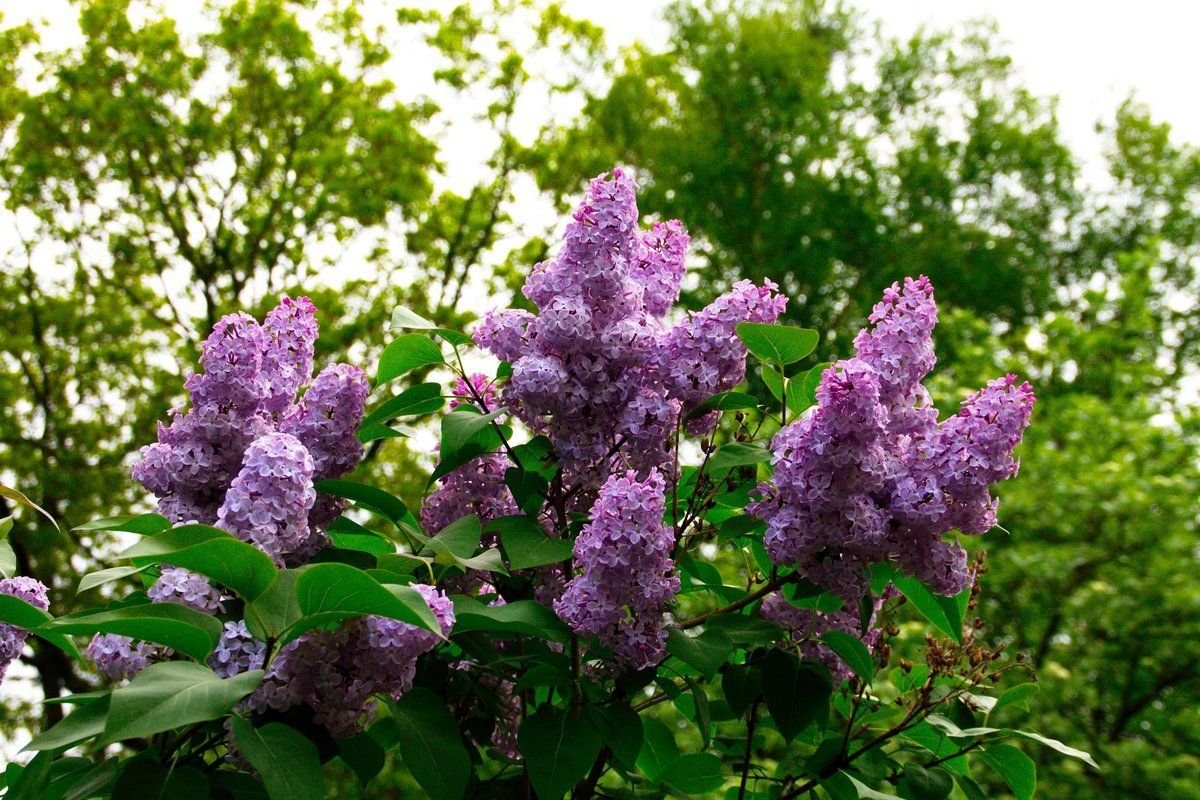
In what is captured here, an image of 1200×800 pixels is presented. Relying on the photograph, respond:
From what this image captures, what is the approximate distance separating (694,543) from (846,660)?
198mm

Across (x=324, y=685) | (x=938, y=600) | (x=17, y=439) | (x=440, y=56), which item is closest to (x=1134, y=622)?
(x=938, y=600)

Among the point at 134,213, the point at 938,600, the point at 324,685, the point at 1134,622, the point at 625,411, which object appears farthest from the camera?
the point at 134,213

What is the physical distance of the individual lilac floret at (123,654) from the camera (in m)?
0.97

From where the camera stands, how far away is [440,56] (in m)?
9.67

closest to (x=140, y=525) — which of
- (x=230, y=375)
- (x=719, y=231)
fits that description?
(x=230, y=375)

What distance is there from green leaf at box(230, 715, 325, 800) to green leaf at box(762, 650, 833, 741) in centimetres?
43

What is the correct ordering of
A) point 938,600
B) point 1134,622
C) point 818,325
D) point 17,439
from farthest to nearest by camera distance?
point 818,325
point 17,439
point 1134,622
point 938,600

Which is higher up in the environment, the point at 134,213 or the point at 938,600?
the point at 134,213

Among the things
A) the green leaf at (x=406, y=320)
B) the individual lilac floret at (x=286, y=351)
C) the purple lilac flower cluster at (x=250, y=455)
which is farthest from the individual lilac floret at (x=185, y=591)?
the green leaf at (x=406, y=320)

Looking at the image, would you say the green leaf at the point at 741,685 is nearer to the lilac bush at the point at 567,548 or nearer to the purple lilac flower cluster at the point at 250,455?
the lilac bush at the point at 567,548

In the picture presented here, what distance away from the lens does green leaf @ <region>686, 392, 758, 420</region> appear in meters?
1.07

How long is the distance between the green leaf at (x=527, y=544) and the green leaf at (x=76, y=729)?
1.11ft

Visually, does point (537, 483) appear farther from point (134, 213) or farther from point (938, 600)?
point (134, 213)

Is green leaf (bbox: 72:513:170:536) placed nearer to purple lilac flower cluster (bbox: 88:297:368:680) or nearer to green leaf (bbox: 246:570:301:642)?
purple lilac flower cluster (bbox: 88:297:368:680)
